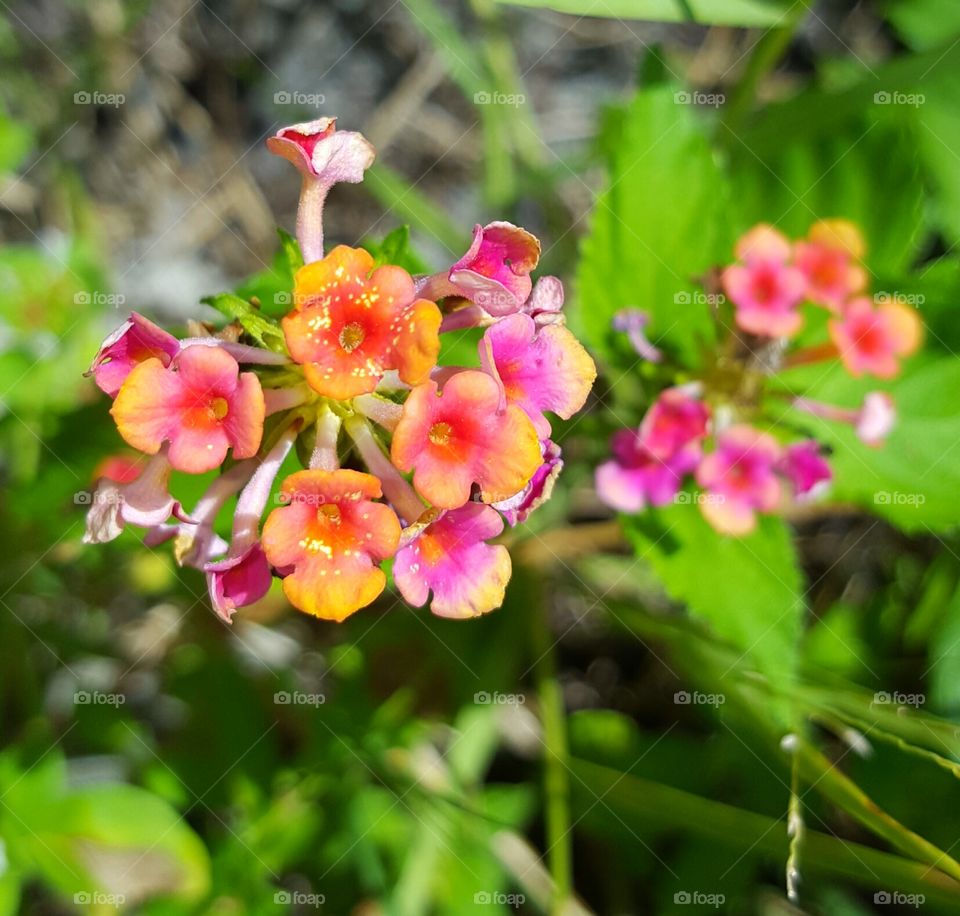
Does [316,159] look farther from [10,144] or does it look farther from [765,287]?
[10,144]

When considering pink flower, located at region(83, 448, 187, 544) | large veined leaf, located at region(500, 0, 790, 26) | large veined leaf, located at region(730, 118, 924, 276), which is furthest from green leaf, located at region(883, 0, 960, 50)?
pink flower, located at region(83, 448, 187, 544)

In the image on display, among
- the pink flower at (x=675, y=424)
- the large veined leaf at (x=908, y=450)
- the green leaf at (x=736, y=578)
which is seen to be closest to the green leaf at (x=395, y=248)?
the pink flower at (x=675, y=424)

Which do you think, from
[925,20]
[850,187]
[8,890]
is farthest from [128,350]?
[925,20]

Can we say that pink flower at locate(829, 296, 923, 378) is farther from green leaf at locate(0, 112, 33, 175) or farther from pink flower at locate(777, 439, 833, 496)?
green leaf at locate(0, 112, 33, 175)

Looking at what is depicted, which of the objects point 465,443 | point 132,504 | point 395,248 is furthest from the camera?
point 395,248

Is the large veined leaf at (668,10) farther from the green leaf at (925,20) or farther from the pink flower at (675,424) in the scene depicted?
the green leaf at (925,20)

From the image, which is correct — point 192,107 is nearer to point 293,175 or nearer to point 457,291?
point 293,175
